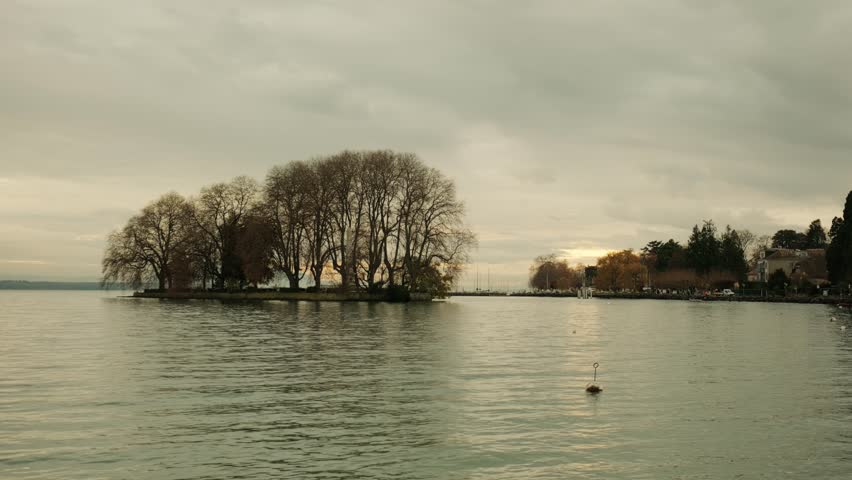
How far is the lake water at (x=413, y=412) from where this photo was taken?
16.9 m

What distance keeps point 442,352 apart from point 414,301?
81638 mm

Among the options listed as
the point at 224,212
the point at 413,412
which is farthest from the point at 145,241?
the point at 413,412

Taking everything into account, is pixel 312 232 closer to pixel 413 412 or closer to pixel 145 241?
pixel 145 241

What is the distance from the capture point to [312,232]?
367 feet

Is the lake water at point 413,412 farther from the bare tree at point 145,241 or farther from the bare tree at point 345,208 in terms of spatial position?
the bare tree at point 145,241

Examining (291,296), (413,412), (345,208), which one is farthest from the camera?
(291,296)

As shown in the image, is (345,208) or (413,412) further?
(345,208)

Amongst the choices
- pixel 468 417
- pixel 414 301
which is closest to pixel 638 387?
pixel 468 417

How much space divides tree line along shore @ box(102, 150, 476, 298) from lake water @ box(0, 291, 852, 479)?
63.6 m

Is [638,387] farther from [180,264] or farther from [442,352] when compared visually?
[180,264]

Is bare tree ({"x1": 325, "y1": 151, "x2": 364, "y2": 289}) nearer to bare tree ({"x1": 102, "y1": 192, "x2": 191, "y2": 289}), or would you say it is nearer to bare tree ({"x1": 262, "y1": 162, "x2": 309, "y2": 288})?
bare tree ({"x1": 262, "y1": 162, "x2": 309, "y2": 288})

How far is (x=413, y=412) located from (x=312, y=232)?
90.9m

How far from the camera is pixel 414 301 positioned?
122000mm

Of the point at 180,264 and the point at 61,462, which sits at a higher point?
the point at 180,264
